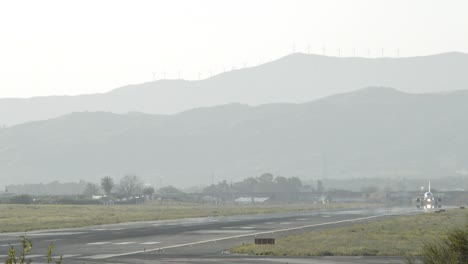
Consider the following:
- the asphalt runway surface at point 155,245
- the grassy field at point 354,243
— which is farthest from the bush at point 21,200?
the grassy field at point 354,243

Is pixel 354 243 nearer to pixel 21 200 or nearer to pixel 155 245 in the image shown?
pixel 155 245

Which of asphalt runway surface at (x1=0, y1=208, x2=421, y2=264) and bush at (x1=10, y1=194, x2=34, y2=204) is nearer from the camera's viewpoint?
asphalt runway surface at (x1=0, y1=208, x2=421, y2=264)

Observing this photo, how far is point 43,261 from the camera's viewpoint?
4975 centimetres

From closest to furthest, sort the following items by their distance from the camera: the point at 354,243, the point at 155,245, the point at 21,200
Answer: the point at 354,243
the point at 155,245
the point at 21,200

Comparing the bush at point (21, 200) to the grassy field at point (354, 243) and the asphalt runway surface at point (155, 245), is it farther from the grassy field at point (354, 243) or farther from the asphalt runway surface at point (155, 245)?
the grassy field at point (354, 243)

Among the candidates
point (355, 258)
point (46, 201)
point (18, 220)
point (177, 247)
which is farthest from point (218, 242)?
point (46, 201)

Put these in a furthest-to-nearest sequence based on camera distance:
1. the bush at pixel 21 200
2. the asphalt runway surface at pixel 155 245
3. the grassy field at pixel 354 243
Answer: the bush at pixel 21 200 < the grassy field at pixel 354 243 < the asphalt runway surface at pixel 155 245

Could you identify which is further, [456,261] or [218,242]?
[218,242]

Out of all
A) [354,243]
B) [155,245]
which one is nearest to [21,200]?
[155,245]

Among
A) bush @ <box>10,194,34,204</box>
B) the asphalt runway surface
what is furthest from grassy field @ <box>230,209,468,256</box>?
bush @ <box>10,194,34,204</box>

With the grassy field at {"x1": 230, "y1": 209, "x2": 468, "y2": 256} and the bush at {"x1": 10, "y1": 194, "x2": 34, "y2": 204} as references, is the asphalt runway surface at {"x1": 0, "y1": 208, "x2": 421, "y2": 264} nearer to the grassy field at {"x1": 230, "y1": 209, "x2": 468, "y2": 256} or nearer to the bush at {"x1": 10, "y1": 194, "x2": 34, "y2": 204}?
the grassy field at {"x1": 230, "y1": 209, "x2": 468, "y2": 256}

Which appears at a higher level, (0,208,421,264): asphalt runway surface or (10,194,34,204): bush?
(10,194,34,204): bush

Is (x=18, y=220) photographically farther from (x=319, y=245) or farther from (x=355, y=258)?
(x=355, y=258)

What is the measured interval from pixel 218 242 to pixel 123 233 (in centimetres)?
1498
